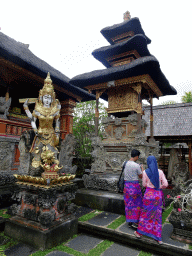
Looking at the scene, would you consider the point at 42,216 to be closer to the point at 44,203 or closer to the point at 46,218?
the point at 46,218

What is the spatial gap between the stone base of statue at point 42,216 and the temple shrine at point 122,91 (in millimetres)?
3139

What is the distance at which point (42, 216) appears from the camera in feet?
11.9

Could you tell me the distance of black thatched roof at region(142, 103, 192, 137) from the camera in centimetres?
1299

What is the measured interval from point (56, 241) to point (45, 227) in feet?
1.40

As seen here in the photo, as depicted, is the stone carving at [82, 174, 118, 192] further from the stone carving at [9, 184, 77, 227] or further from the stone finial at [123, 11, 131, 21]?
the stone finial at [123, 11, 131, 21]

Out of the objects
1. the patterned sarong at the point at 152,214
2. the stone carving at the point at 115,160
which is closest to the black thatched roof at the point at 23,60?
the stone carving at the point at 115,160

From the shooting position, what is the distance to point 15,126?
7.14 meters

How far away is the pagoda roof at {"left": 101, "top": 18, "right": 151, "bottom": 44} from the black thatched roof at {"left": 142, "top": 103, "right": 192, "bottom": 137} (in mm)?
7269

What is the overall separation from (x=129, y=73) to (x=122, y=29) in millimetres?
3630

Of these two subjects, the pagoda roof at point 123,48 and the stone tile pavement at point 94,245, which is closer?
the stone tile pavement at point 94,245

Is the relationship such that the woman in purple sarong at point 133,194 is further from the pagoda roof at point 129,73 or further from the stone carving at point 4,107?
the stone carving at point 4,107

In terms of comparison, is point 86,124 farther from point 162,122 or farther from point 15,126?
point 15,126

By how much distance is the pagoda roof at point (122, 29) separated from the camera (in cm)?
922

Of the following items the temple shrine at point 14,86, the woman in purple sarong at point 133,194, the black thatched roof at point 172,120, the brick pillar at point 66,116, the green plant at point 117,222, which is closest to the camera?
the woman in purple sarong at point 133,194
